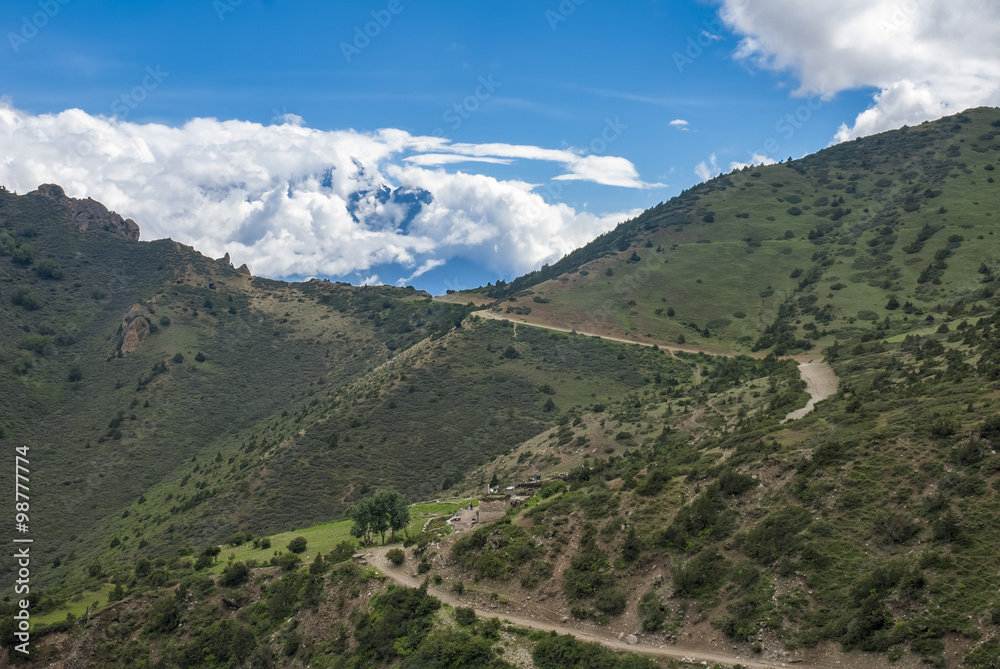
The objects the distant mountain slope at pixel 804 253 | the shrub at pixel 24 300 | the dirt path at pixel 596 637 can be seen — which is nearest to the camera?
the dirt path at pixel 596 637

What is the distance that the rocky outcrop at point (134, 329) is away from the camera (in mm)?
104562

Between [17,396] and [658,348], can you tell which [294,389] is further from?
[658,348]

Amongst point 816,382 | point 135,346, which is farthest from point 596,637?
point 135,346

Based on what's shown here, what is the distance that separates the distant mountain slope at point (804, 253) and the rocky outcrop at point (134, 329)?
212ft

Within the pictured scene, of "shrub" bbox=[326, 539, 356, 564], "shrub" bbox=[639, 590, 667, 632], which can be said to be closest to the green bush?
"shrub" bbox=[639, 590, 667, 632]

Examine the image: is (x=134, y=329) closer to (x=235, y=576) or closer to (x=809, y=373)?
(x=235, y=576)

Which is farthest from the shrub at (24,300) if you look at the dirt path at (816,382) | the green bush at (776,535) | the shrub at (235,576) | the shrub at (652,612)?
the green bush at (776,535)

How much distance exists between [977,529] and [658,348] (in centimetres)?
7304

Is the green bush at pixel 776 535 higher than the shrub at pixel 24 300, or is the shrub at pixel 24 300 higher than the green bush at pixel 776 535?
Result: the shrub at pixel 24 300

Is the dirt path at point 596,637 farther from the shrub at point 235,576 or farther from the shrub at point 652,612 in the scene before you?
the shrub at point 235,576

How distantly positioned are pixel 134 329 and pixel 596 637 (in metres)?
106

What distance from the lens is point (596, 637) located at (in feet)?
82.5

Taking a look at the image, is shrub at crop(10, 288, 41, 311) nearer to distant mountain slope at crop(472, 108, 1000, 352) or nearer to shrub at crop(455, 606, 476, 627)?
distant mountain slope at crop(472, 108, 1000, 352)

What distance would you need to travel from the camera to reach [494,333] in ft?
326
